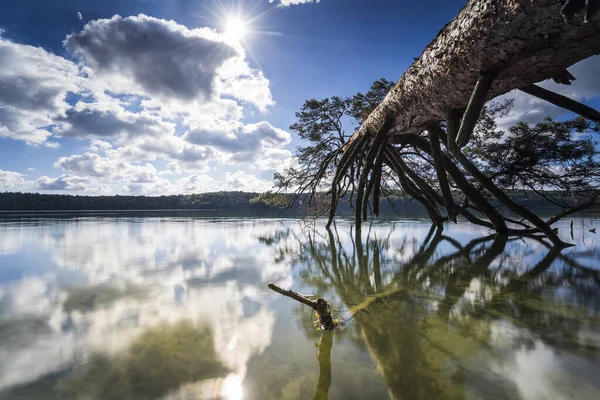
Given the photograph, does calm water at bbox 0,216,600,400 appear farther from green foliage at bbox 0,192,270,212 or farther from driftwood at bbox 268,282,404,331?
green foliage at bbox 0,192,270,212

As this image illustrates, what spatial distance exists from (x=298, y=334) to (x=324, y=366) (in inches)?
15.1

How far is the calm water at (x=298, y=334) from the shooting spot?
1.19 m

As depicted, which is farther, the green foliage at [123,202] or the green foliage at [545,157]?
the green foliage at [123,202]

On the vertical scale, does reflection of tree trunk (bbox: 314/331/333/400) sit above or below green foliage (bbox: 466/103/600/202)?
below

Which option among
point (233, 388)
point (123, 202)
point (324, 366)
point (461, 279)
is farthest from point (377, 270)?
point (123, 202)

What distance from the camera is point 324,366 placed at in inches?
51.9

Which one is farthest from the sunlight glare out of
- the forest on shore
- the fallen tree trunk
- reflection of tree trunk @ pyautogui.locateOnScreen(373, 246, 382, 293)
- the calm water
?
the forest on shore

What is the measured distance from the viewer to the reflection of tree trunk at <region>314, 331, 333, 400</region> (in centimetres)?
113

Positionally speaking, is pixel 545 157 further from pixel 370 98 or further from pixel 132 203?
pixel 132 203

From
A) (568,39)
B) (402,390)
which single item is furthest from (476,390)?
(568,39)

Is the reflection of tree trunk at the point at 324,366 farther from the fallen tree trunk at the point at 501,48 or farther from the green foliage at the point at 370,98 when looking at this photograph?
the green foliage at the point at 370,98

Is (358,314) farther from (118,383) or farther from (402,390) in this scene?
(118,383)

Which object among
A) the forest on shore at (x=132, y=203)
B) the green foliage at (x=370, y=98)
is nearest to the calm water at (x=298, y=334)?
the green foliage at (x=370, y=98)

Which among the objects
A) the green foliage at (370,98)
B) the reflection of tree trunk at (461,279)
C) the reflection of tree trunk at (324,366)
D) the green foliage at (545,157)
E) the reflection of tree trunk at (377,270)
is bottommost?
the reflection of tree trunk at (377,270)
